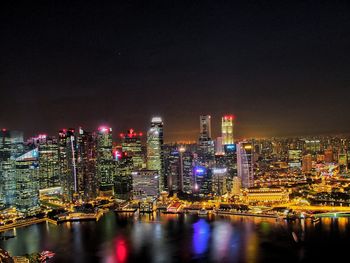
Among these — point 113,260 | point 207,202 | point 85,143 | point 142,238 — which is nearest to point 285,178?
point 207,202

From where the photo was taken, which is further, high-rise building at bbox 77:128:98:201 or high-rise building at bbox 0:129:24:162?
high-rise building at bbox 77:128:98:201

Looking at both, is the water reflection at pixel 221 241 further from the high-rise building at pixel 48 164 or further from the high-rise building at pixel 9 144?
the high-rise building at pixel 48 164

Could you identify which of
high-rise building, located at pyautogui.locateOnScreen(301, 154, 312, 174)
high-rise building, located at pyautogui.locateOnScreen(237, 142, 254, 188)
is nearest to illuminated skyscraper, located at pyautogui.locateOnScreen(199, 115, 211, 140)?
high-rise building, located at pyautogui.locateOnScreen(237, 142, 254, 188)

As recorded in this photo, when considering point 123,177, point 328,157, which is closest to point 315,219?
point 123,177

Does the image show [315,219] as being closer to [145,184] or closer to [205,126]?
[145,184]

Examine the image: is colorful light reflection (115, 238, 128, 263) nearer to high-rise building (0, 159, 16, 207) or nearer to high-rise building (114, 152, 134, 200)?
high-rise building (0, 159, 16, 207)

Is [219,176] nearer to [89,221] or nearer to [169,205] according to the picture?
[169,205]

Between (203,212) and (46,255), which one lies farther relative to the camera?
(203,212)
